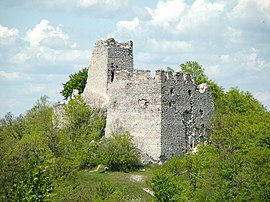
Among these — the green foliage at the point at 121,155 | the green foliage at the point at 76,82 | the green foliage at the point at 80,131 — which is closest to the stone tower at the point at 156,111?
the green foliage at the point at 121,155

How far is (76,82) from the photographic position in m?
57.6

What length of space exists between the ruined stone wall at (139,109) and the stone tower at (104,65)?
85.4 inches

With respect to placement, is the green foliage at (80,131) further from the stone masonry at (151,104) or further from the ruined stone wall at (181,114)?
the ruined stone wall at (181,114)

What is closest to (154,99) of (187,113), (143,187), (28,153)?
(187,113)

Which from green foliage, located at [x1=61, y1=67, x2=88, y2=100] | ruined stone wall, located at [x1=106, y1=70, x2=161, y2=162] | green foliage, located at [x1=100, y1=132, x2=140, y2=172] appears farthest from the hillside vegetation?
green foliage, located at [x1=61, y1=67, x2=88, y2=100]

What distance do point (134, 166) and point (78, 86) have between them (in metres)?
17.9

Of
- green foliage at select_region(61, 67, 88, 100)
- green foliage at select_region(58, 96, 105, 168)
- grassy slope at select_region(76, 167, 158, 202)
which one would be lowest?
grassy slope at select_region(76, 167, 158, 202)

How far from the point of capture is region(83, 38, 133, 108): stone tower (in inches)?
1772

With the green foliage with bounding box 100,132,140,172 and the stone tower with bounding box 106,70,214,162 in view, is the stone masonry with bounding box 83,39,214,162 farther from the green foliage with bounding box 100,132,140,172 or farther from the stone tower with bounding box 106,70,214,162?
the green foliage with bounding box 100,132,140,172

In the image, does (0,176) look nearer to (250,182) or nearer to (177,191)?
(177,191)

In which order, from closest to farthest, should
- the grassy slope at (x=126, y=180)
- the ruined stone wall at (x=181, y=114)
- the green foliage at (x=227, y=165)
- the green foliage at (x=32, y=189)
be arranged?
the green foliage at (x=32, y=189)
the green foliage at (x=227, y=165)
the grassy slope at (x=126, y=180)
the ruined stone wall at (x=181, y=114)

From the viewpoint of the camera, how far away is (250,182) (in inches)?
1268

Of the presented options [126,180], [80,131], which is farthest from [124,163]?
[80,131]

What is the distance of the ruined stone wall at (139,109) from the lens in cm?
4059
